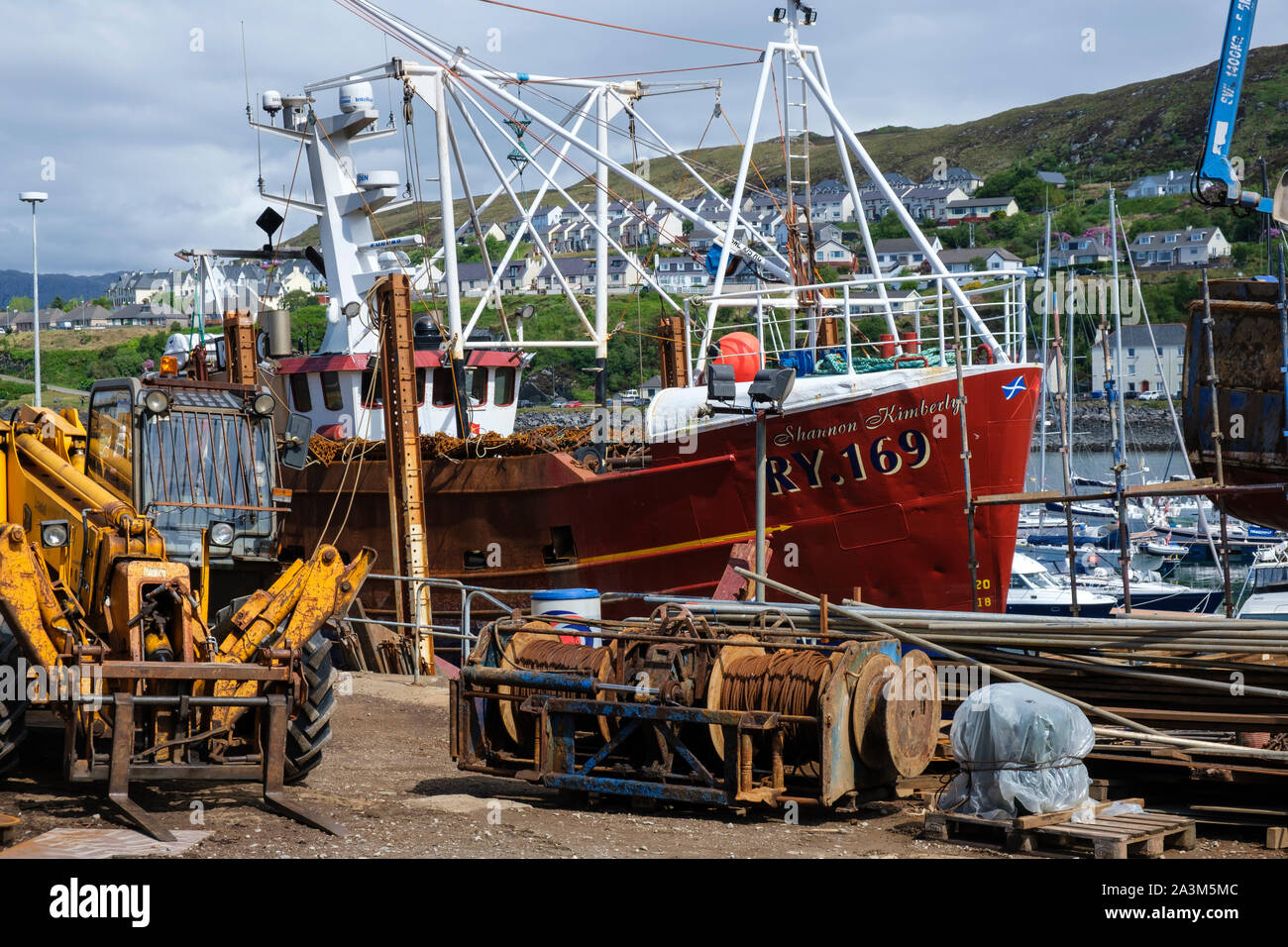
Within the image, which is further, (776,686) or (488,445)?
(488,445)

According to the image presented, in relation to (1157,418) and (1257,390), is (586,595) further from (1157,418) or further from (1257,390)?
(1157,418)

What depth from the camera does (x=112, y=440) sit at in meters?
10.2

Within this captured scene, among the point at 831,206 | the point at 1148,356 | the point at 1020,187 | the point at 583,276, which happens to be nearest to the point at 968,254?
the point at 1148,356

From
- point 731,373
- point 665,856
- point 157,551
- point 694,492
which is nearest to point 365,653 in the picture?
point 694,492

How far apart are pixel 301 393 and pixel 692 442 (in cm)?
823

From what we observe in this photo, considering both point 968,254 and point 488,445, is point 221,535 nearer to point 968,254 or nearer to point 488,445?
point 488,445

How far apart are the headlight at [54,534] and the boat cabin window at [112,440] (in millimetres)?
1084

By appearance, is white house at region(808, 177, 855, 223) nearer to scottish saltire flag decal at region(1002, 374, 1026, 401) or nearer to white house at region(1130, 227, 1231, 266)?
white house at region(1130, 227, 1231, 266)

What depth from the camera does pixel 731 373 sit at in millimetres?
14203

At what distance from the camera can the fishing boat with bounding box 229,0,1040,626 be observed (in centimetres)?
1723

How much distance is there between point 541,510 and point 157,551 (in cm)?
1069

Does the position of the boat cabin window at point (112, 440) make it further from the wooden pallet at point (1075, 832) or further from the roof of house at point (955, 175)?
the roof of house at point (955, 175)

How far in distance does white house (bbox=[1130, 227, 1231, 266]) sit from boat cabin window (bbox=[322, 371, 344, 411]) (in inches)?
4140

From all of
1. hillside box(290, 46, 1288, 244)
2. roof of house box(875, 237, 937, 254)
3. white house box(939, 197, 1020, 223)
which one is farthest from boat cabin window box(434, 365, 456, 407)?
white house box(939, 197, 1020, 223)
